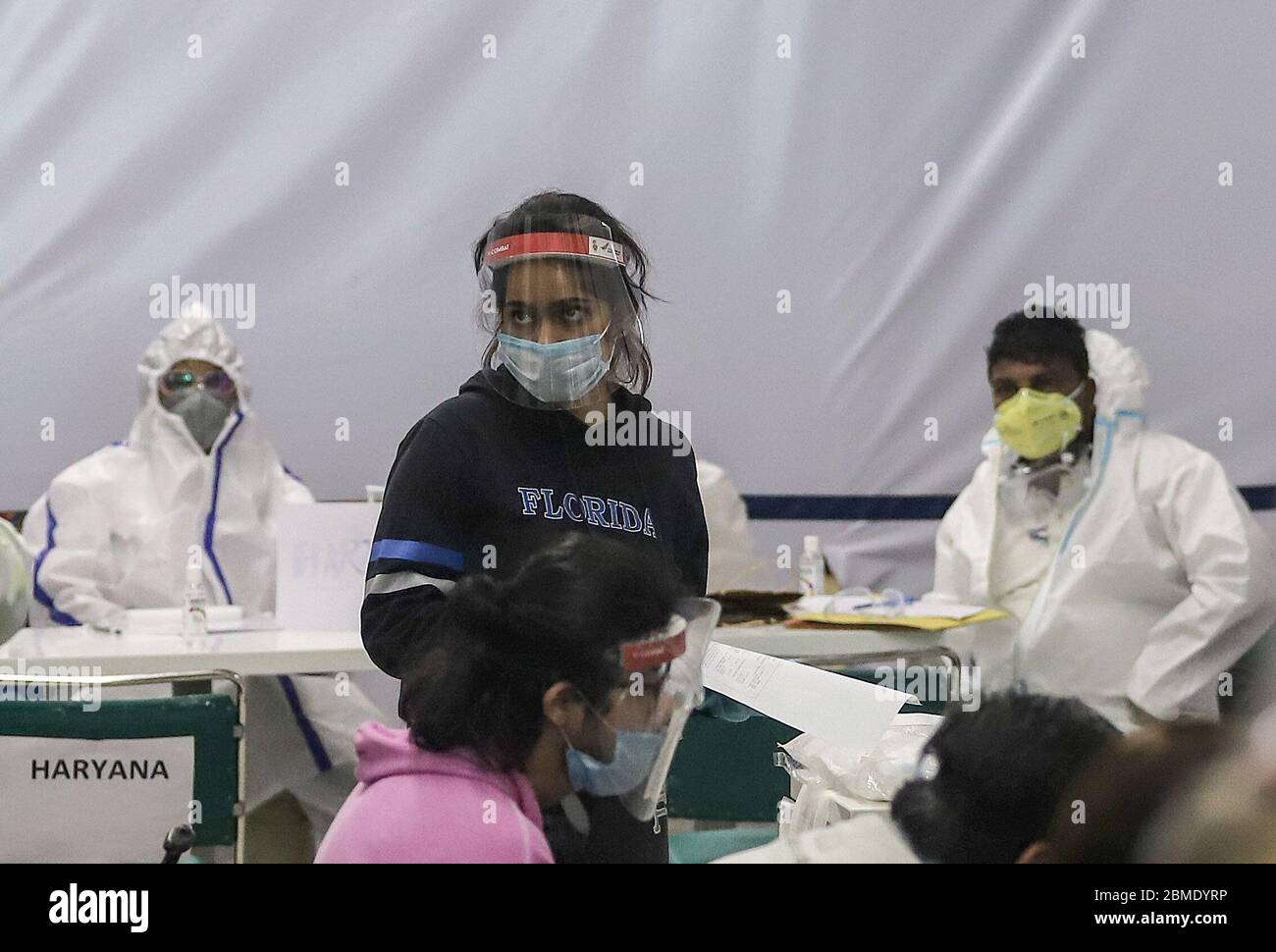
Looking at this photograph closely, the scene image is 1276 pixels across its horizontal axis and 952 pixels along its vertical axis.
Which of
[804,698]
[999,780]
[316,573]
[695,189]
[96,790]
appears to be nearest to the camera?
[999,780]

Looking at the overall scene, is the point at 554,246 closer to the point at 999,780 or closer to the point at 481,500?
the point at 481,500

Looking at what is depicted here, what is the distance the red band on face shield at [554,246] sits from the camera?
636 millimetres

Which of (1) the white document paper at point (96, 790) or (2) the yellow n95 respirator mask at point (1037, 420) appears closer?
(1) the white document paper at point (96, 790)

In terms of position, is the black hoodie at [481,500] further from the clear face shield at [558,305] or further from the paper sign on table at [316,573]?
the paper sign on table at [316,573]

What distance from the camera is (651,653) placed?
56 centimetres

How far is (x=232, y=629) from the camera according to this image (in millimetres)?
1743

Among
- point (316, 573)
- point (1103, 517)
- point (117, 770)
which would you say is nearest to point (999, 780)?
point (117, 770)

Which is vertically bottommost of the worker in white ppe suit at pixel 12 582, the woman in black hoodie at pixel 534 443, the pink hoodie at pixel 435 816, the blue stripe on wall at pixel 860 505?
the pink hoodie at pixel 435 816

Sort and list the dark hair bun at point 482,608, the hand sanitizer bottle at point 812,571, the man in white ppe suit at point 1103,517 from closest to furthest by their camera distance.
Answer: the dark hair bun at point 482,608 → the man in white ppe suit at point 1103,517 → the hand sanitizer bottle at point 812,571

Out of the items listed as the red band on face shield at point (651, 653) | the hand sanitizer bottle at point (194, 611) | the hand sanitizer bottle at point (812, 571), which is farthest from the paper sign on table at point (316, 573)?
the red band on face shield at point (651, 653)

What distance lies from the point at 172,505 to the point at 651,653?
1877mm

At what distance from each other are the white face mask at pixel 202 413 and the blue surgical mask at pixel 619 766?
167 cm

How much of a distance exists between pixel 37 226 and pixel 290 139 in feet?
1.28
